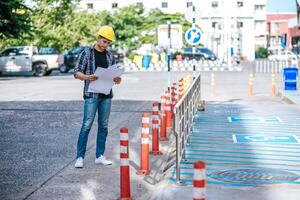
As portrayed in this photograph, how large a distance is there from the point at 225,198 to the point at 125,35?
3010 inches

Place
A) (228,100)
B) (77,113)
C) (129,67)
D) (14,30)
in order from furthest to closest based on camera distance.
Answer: (129,67)
(14,30)
(228,100)
(77,113)

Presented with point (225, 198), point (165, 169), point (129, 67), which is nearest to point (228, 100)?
point (165, 169)

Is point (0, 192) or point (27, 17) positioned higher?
point (27, 17)

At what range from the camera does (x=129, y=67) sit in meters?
59.0

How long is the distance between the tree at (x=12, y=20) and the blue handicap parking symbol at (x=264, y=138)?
81.8 feet

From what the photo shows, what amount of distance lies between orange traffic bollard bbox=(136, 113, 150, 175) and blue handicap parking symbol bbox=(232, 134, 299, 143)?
4183mm

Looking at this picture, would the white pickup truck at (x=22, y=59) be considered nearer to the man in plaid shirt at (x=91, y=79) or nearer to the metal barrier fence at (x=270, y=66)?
the metal barrier fence at (x=270, y=66)

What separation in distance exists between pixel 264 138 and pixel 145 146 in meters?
5.18

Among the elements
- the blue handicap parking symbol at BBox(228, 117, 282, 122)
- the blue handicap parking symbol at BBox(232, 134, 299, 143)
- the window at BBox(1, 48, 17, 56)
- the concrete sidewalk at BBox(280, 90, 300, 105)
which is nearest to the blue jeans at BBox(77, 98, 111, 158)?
the blue handicap parking symbol at BBox(232, 134, 299, 143)

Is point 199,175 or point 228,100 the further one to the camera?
point 228,100

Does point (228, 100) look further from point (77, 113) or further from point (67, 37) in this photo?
point (67, 37)

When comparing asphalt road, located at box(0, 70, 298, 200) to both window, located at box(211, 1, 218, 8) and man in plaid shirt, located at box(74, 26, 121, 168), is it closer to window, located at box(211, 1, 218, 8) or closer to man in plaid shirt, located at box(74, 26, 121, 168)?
man in plaid shirt, located at box(74, 26, 121, 168)

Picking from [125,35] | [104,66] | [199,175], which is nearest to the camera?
[199,175]

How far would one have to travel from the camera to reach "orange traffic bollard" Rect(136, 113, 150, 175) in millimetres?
9589
